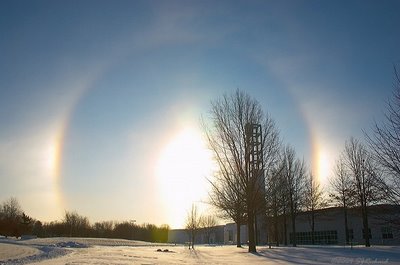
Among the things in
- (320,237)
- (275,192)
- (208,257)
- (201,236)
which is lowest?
(208,257)

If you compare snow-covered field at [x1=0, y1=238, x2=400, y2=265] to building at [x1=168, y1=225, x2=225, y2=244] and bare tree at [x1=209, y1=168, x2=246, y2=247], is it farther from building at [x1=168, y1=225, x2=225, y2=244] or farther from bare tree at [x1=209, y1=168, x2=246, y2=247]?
building at [x1=168, y1=225, x2=225, y2=244]

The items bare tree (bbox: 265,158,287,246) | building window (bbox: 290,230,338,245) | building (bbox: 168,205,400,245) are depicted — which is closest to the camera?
bare tree (bbox: 265,158,287,246)

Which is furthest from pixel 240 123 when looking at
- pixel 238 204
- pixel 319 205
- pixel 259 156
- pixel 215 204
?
pixel 319 205

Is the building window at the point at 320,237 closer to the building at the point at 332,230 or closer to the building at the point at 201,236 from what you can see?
the building at the point at 332,230

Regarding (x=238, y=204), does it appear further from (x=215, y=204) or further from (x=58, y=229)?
(x=58, y=229)

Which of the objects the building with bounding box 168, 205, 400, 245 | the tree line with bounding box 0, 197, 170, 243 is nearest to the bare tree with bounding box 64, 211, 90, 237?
the tree line with bounding box 0, 197, 170, 243

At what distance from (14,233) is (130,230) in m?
43.1

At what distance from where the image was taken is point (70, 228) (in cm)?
10300

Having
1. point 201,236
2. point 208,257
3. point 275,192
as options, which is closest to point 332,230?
point 275,192

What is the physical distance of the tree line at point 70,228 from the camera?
8525 cm

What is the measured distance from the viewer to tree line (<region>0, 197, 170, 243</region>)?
85250 mm

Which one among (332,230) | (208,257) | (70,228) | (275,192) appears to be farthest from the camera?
(70,228)

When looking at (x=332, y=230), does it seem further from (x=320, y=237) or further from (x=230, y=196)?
(x=230, y=196)

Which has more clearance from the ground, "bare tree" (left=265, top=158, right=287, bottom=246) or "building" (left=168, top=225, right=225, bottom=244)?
"bare tree" (left=265, top=158, right=287, bottom=246)
